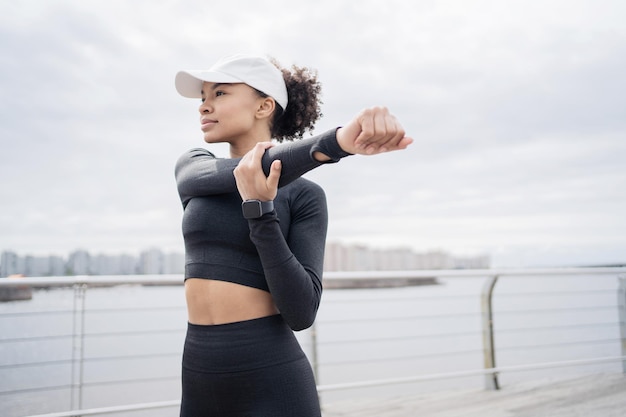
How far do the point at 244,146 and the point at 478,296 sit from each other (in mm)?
3487

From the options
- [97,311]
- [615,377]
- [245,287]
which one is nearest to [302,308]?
[245,287]

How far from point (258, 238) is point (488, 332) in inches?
149

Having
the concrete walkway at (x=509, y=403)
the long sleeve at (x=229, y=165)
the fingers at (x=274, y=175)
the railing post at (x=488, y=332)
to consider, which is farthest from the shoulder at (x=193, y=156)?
the railing post at (x=488, y=332)

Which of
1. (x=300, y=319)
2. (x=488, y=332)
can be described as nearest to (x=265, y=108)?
(x=300, y=319)

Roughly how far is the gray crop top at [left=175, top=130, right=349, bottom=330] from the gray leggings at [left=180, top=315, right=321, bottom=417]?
0.07 meters

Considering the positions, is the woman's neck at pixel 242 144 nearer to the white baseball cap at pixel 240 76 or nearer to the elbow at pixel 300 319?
the white baseball cap at pixel 240 76

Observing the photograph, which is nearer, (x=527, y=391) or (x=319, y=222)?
(x=319, y=222)

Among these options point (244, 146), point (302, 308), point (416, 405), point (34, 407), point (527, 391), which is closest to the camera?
point (302, 308)

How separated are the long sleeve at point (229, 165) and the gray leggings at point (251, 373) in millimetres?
295

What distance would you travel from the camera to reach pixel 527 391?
13.8ft

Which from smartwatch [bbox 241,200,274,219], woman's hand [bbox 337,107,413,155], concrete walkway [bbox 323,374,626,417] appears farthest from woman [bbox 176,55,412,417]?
concrete walkway [bbox 323,374,626,417]

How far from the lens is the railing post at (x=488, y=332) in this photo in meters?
4.27

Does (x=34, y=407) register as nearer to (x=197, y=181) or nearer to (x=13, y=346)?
(x=13, y=346)

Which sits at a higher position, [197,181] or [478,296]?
[197,181]
